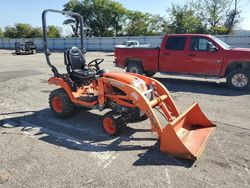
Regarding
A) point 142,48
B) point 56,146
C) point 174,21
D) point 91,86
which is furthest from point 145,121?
point 174,21

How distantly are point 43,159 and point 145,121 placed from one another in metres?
A: 2.48

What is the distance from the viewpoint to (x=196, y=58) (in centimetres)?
1006

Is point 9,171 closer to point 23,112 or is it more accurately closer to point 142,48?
point 23,112

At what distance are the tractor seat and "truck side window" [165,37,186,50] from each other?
5022 mm

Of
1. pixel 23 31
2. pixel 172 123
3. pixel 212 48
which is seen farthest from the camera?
pixel 23 31

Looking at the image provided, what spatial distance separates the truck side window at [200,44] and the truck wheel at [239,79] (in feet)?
4.29

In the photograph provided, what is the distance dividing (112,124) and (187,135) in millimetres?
1444

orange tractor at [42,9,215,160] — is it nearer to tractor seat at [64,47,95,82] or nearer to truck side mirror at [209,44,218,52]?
tractor seat at [64,47,95,82]

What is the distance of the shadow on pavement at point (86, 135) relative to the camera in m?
4.42

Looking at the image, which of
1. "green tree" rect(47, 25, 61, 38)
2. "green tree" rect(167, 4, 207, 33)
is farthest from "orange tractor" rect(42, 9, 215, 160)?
"green tree" rect(47, 25, 61, 38)

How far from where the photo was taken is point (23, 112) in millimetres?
7055

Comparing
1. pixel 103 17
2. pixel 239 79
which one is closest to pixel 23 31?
pixel 103 17

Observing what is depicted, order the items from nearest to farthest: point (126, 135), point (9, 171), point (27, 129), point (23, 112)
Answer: point (9, 171)
point (126, 135)
point (27, 129)
point (23, 112)

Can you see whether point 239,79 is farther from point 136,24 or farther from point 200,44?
point 136,24
